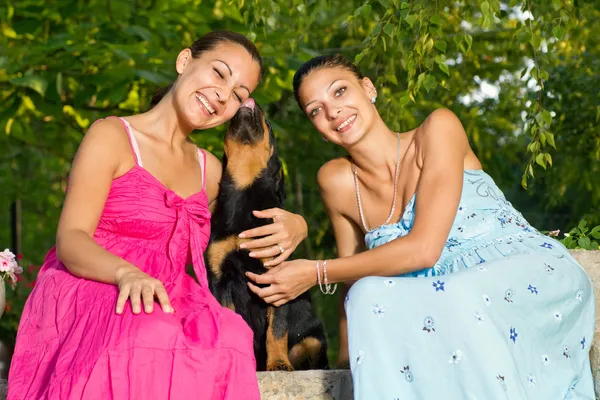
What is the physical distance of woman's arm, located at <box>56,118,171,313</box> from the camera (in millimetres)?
2342

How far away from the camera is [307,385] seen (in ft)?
9.47

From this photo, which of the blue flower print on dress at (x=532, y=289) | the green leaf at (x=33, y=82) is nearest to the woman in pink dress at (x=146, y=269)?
the blue flower print on dress at (x=532, y=289)

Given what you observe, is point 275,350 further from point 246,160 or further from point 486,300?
point 486,300

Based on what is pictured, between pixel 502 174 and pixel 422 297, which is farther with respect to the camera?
pixel 502 174

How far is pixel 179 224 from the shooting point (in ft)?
9.40

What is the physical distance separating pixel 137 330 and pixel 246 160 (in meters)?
1.37

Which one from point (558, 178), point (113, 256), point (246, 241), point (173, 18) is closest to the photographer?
point (113, 256)

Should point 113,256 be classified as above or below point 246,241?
below

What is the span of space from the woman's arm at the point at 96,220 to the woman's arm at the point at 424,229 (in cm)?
81

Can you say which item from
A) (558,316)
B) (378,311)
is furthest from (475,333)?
(558,316)

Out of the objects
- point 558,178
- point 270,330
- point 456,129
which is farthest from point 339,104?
point 558,178

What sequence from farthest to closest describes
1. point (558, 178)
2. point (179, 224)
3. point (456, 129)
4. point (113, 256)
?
point (558, 178) < point (456, 129) < point (179, 224) < point (113, 256)

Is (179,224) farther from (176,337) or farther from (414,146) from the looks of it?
(414,146)

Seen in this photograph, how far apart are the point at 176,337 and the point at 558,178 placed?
5155 mm
